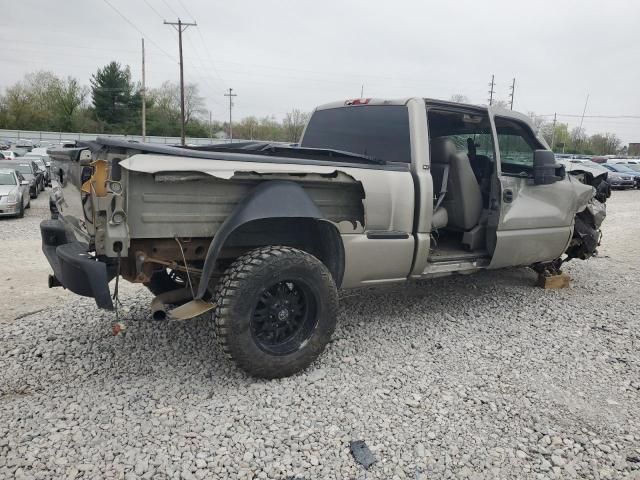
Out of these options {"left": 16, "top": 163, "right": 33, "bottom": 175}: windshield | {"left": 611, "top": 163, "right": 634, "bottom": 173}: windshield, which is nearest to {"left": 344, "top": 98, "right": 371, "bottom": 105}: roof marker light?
{"left": 16, "top": 163, "right": 33, "bottom": 175}: windshield

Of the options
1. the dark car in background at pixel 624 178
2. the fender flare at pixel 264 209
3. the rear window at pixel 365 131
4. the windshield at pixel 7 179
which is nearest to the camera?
the fender flare at pixel 264 209

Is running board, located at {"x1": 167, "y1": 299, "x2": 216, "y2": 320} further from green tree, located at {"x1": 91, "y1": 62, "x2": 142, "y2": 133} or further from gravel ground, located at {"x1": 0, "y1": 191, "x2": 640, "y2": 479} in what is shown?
green tree, located at {"x1": 91, "y1": 62, "x2": 142, "y2": 133}

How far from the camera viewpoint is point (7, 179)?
1301 centimetres

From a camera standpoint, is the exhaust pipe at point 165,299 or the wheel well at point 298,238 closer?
the exhaust pipe at point 165,299

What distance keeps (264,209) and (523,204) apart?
3071mm

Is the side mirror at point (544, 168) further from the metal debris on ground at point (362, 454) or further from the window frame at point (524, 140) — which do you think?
the metal debris on ground at point (362, 454)

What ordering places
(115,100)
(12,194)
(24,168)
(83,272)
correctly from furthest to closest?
(115,100) → (24,168) → (12,194) → (83,272)

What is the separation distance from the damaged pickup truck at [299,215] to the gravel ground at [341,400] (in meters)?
0.42

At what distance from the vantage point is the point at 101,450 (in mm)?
2664

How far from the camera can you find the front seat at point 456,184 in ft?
16.3

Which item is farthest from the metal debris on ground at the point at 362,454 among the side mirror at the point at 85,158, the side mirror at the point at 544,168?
the side mirror at the point at 544,168

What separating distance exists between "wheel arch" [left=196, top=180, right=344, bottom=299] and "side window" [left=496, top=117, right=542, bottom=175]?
7.81 feet

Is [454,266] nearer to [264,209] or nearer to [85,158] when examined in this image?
[264,209]

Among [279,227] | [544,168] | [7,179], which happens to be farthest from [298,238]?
[7,179]
